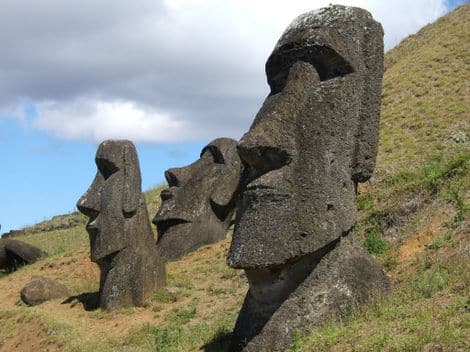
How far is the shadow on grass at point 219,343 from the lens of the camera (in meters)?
8.47

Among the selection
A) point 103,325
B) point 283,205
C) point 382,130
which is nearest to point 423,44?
point 382,130

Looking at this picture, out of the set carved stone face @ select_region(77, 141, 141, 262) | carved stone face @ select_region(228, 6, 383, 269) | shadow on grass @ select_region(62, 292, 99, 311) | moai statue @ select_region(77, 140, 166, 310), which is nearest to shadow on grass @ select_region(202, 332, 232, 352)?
carved stone face @ select_region(228, 6, 383, 269)

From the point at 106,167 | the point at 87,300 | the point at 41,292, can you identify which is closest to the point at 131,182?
the point at 106,167

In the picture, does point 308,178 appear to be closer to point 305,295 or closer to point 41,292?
point 305,295

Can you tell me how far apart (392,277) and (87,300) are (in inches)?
271

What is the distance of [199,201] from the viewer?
17.2 meters

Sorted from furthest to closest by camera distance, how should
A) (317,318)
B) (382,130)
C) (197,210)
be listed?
(382,130) → (197,210) → (317,318)

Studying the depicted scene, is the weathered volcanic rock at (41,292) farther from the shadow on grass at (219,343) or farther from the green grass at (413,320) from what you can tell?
the green grass at (413,320)

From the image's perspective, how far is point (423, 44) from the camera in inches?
1321

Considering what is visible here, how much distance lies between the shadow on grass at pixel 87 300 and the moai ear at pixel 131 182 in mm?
1856

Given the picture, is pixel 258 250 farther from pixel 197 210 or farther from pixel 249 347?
pixel 197 210

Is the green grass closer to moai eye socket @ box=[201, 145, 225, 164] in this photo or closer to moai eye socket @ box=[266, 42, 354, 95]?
moai eye socket @ box=[266, 42, 354, 95]

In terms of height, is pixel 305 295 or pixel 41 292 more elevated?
pixel 41 292

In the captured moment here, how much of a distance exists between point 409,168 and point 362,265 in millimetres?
8064
